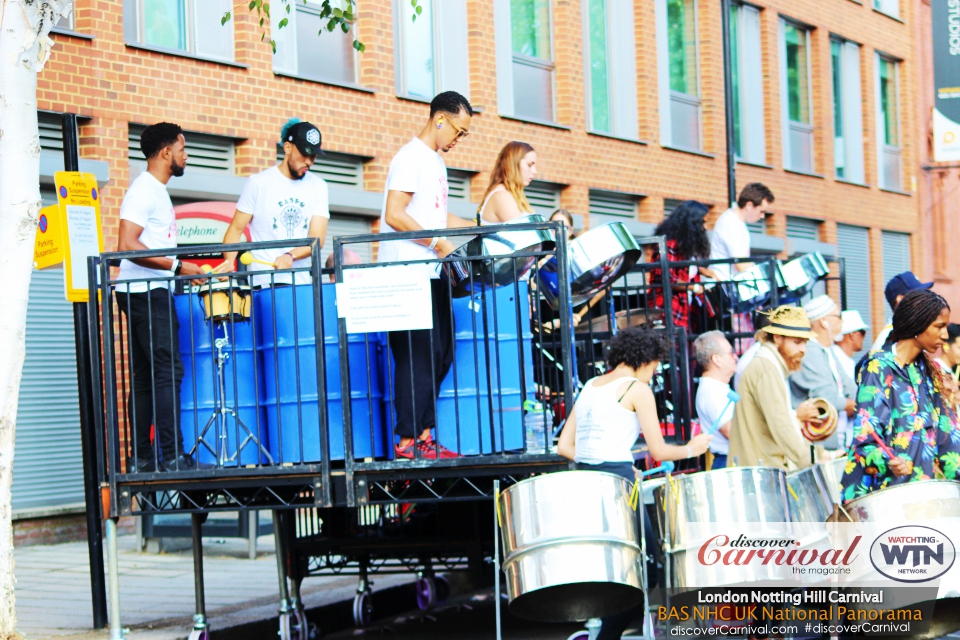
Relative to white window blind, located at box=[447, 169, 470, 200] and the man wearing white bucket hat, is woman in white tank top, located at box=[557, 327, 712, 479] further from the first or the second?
white window blind, located at box=[447, 169, 470, 200]

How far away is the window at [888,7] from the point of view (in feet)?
86.0

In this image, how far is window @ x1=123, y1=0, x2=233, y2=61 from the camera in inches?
475

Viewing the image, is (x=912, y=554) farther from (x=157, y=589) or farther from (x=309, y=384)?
(x=157, y=589)

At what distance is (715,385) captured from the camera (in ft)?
25.2

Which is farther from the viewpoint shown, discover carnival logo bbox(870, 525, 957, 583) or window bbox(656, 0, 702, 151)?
window bbox(656, 0, 702, 151)

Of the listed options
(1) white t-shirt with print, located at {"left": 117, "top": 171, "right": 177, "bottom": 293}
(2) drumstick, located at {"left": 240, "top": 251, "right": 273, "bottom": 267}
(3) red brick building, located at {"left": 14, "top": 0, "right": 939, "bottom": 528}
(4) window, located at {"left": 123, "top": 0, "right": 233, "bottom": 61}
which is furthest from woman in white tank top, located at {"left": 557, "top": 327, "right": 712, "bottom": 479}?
(4) window, located at {"left": 123, "top": 0, "right": 233, "bottom": 61}

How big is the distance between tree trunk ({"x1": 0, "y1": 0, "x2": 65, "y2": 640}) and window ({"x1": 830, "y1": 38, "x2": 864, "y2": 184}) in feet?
65.3

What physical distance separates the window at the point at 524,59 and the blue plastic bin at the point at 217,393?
10068 mm

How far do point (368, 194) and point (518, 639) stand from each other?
717cm

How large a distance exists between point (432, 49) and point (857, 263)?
12349mm

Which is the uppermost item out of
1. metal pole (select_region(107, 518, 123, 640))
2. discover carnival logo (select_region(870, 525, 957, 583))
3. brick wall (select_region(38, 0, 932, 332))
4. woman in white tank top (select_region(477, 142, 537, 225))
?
brick wall (select_region(38, 0, 932, 332))

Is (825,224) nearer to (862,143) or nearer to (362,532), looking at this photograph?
(862,143)

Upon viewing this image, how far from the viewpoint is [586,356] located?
26.1ft

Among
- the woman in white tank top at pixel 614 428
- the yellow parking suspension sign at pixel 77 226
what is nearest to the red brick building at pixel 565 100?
the yellow parking suspension sign at pixel 77 226
